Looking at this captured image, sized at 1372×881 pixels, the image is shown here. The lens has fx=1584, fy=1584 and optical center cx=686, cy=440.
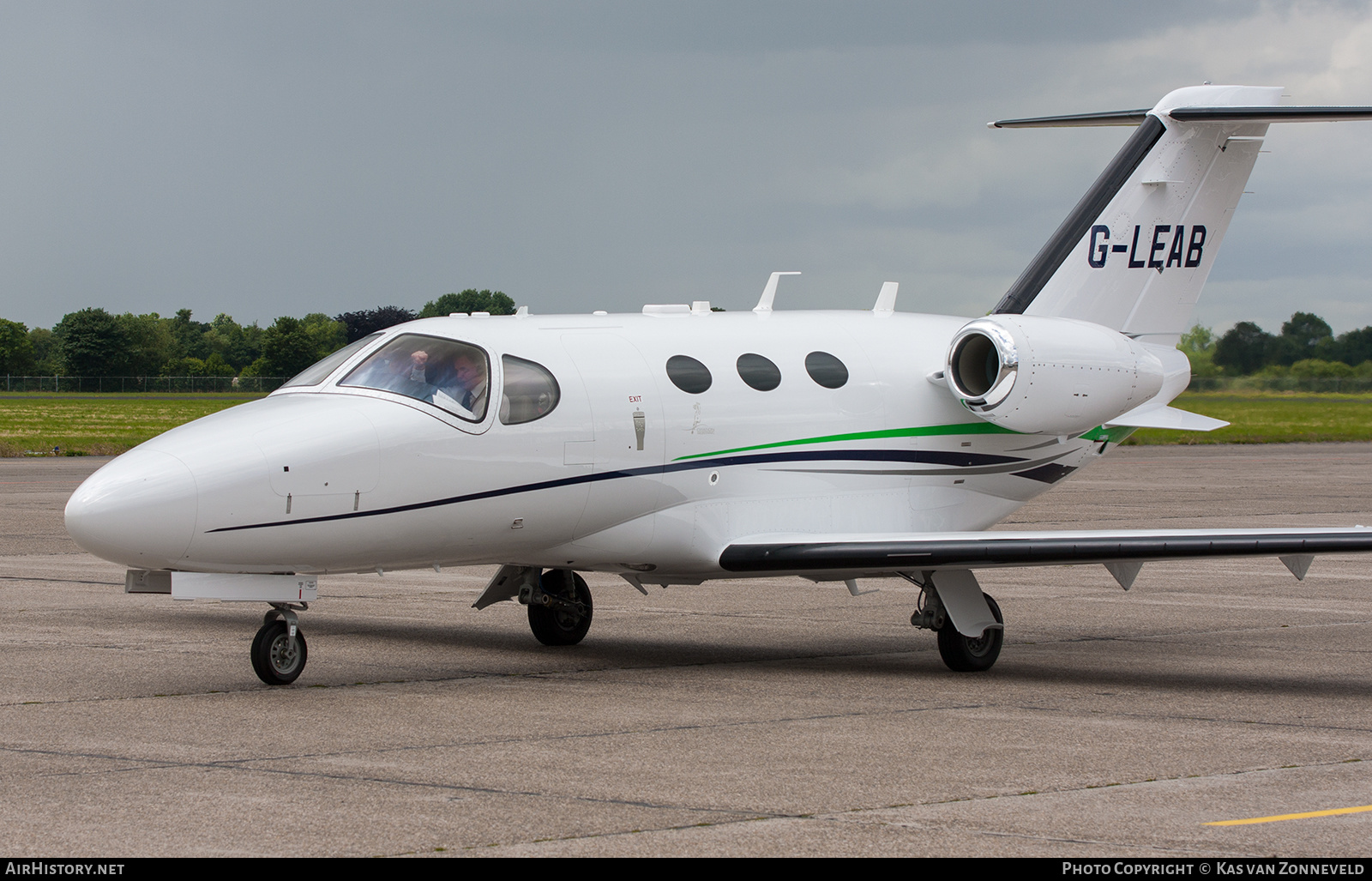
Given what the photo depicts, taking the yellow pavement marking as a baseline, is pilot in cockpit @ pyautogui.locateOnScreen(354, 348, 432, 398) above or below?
above

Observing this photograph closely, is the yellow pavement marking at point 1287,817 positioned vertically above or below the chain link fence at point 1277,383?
below

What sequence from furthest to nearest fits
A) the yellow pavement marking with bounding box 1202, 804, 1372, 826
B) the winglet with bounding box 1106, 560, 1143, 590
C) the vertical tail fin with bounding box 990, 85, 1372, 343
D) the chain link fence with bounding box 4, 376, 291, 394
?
the chain link fence with bounding box 4, 376, 291, 394
the vertical tail fin with bounding box 990, 85, 1372, 343
the winglet with bounding box 1106, 560, 1143, 590
the yellow pavement marking with bounding box 1202, 804, 1372, 826

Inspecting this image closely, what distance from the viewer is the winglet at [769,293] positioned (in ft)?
45.8

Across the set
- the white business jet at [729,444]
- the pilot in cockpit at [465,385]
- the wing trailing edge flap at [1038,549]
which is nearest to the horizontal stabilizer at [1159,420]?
the white business jet at [729,444]


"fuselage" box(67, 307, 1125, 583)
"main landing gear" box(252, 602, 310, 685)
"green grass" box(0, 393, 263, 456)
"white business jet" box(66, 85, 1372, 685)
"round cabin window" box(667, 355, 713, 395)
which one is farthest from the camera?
"green grass" box(0, 393, 263, 456)

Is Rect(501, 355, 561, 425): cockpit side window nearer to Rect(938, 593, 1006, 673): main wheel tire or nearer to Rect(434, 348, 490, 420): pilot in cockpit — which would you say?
Rect(434, 348, 490, 420): pilot in cockpit

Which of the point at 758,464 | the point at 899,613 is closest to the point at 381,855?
the point at 758,464

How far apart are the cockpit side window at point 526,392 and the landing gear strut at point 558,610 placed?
246 cm

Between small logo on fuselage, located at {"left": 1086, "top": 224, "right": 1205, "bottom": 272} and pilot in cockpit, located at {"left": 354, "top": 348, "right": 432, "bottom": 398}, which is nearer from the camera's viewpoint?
pilot in cockpit, located at {"left": 354, "top": 348, "right": 432, "bottom": 398}

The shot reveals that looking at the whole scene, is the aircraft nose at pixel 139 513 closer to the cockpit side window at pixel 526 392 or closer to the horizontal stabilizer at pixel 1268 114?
the cockpit side window at pixel 526 392

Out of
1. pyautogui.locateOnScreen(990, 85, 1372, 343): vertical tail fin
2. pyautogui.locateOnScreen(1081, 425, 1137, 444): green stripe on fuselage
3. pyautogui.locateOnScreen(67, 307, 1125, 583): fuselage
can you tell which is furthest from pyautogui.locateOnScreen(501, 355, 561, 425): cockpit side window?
pyautogui.locateOnScreen(1081, 425, 1137, 444): green stripe on fuselage

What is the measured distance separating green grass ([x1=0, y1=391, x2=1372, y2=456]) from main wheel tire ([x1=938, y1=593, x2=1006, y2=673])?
3566cm

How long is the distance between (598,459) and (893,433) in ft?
9.20

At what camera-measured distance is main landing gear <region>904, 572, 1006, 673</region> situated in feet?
40.4
